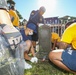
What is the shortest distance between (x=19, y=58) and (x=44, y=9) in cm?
566

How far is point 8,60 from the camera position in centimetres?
142

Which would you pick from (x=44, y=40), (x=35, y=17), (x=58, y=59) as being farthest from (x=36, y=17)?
(x=58, y=59)

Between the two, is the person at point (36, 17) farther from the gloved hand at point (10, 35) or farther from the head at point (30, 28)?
the gloved hand at point (10, 35)

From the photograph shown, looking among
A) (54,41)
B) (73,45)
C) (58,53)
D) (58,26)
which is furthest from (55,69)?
(58,26)

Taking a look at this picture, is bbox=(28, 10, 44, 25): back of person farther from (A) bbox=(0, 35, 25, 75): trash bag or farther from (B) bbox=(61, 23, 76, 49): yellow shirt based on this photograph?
(A) bbox=(0, 35, 25, 75): trash bag

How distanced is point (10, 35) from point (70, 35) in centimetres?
275

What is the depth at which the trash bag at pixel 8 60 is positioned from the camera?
1.39 metres

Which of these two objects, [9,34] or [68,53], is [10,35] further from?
[68,53]

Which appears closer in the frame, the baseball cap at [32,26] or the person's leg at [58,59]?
the person's leg at [58,59]

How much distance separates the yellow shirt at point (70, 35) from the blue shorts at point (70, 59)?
15 centimetres

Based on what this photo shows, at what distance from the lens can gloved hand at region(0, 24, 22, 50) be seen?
145cm

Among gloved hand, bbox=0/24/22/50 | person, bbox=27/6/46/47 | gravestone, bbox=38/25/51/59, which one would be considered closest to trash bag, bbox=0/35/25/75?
gloved hand, bbox=0/24/22/50

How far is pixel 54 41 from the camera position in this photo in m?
7.25

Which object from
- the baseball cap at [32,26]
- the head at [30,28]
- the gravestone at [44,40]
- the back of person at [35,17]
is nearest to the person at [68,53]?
the gravestone at [44,40]
